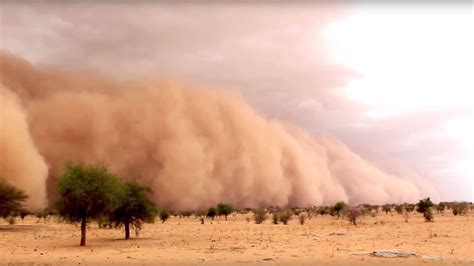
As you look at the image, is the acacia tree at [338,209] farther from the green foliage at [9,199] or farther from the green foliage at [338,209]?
the green foliage at [9,199]

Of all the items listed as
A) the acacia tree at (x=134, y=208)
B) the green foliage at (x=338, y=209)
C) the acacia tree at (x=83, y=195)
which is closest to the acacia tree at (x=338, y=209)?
the green foliage at (x=338, y=209)

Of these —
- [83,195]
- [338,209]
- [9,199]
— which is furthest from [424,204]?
[9,199]

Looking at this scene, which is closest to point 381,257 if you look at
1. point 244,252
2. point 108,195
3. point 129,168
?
point 244,252

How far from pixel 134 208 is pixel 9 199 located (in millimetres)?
18146

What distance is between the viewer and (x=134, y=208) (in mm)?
27125

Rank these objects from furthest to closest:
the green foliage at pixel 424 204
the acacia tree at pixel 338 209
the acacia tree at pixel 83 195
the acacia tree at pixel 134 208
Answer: the acacia tree at pixel 338 209, the green foliage at pixel 424 204, the acacia tree at pixel 134 208, the acacia tree at pixel 83 195

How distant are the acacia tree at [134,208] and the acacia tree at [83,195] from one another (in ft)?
6.94

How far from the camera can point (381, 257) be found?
50.5 feet

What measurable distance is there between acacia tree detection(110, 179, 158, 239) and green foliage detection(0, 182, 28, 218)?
1658 cm

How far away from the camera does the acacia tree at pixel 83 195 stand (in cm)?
2386

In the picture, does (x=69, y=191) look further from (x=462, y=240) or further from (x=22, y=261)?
(x=462, y=240)

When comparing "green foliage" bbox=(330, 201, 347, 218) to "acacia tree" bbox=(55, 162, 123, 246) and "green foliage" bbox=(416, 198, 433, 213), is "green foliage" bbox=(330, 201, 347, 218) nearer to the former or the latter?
"green foliage" bbox=(416, 198, 433, 213)

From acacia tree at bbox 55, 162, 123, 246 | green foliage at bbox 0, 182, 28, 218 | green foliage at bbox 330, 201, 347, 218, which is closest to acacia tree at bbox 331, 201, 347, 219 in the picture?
green foliage at bbox 330, 201, 347, 218

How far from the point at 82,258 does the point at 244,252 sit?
5.94m
